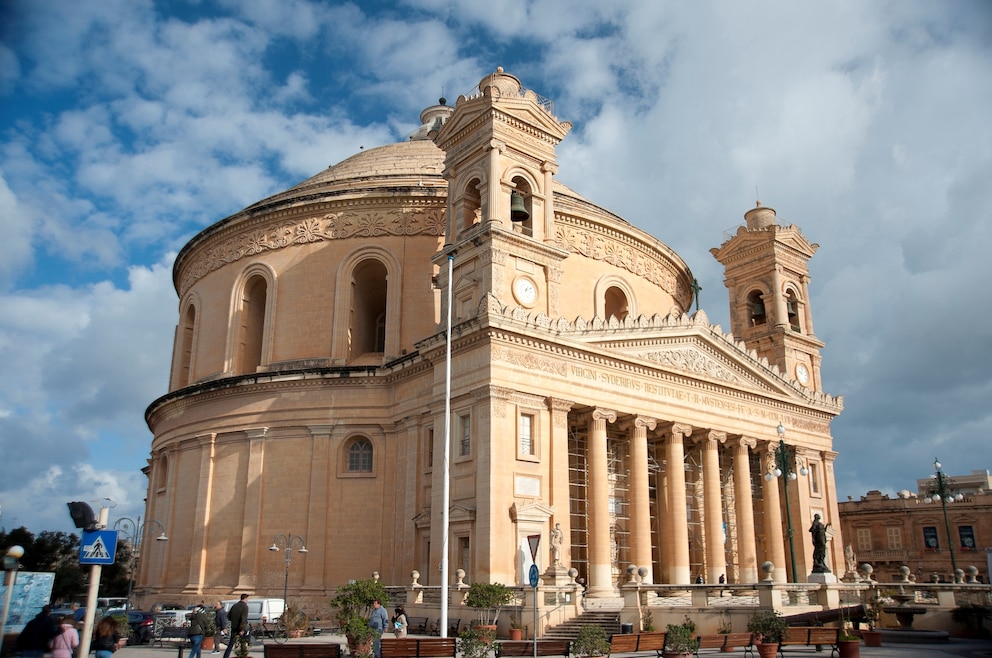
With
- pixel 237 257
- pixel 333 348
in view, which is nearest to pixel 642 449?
pixel 333 348

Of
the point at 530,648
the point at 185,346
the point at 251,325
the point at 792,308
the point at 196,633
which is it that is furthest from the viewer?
the point at 792,308

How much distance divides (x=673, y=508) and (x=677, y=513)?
25cm

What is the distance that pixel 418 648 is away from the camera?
19.5 metres

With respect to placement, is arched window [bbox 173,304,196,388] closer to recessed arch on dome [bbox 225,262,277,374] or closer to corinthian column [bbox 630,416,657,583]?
recessed arch on dome [bbox 225,262,277,374]

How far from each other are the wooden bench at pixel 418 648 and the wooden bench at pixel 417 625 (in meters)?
7.07

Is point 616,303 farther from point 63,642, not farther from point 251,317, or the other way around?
point 63,642

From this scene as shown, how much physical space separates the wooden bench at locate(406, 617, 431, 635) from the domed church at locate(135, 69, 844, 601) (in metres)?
2.11

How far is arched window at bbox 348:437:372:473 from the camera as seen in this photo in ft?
119

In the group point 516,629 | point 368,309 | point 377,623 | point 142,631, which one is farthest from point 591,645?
point 368,309

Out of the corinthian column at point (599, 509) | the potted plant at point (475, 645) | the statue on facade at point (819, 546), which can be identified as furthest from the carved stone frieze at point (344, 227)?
the potted plant at point (475, 645)

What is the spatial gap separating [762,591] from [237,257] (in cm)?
2885

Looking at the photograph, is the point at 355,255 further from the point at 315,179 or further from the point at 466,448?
the point at 466,448

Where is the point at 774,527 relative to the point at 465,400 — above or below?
below

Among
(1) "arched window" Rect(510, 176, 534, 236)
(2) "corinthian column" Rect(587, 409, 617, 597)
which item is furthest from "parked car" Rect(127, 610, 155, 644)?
(1) "arched window" Rect(510, 176, 534, 236)
